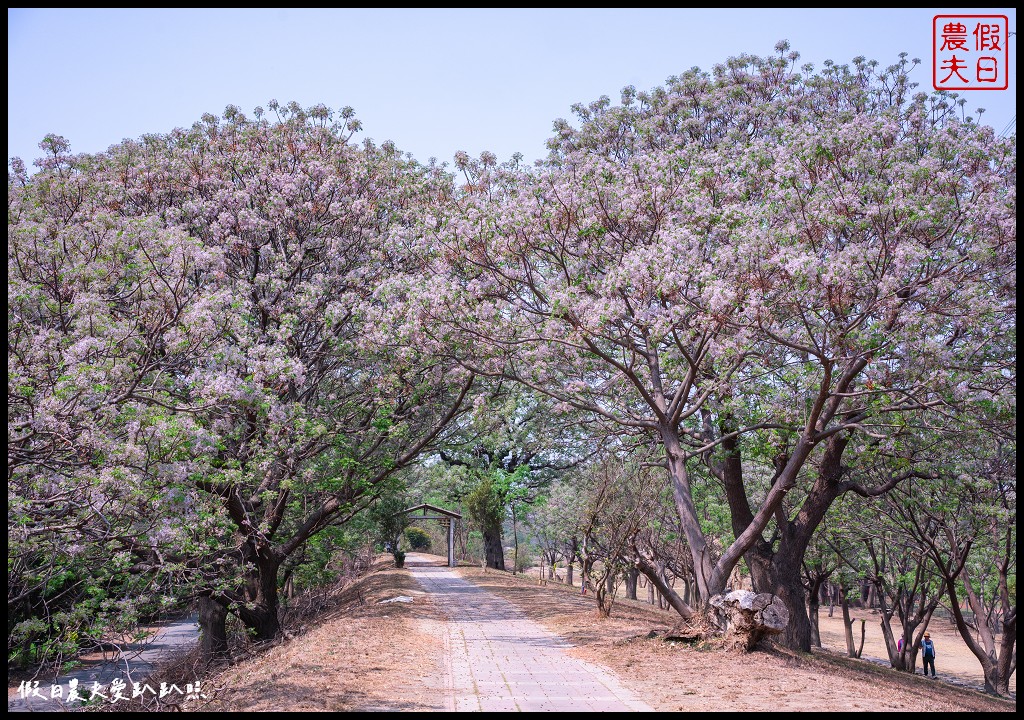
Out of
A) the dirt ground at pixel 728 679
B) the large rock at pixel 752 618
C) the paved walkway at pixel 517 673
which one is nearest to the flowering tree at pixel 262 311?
the paved walkway at pixel 517 673

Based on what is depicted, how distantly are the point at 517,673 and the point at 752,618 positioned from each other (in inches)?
125

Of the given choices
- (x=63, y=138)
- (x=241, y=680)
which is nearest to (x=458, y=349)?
(x=241, y=680)

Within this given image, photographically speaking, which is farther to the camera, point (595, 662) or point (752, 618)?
point (595, 662)

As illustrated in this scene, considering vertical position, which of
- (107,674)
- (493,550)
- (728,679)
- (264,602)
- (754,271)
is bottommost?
(107,674)

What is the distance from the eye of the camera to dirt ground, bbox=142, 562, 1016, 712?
23.1ft

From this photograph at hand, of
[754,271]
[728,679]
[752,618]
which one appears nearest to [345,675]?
[728,679]

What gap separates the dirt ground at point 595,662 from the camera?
7.04 m

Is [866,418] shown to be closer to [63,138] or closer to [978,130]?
[978,130]

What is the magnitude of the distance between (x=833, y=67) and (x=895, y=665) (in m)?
15.7

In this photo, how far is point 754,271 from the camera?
9.06 meters

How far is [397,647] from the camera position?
418 inches

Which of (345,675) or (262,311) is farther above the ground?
(262,311)

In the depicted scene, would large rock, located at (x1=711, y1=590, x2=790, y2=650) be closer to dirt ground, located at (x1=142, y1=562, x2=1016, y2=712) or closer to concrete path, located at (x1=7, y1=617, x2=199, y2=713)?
dirt ground, located at (x1=142, y1=562, x2=1016, y2=712)

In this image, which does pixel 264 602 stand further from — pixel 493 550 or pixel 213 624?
pixel 493 550
